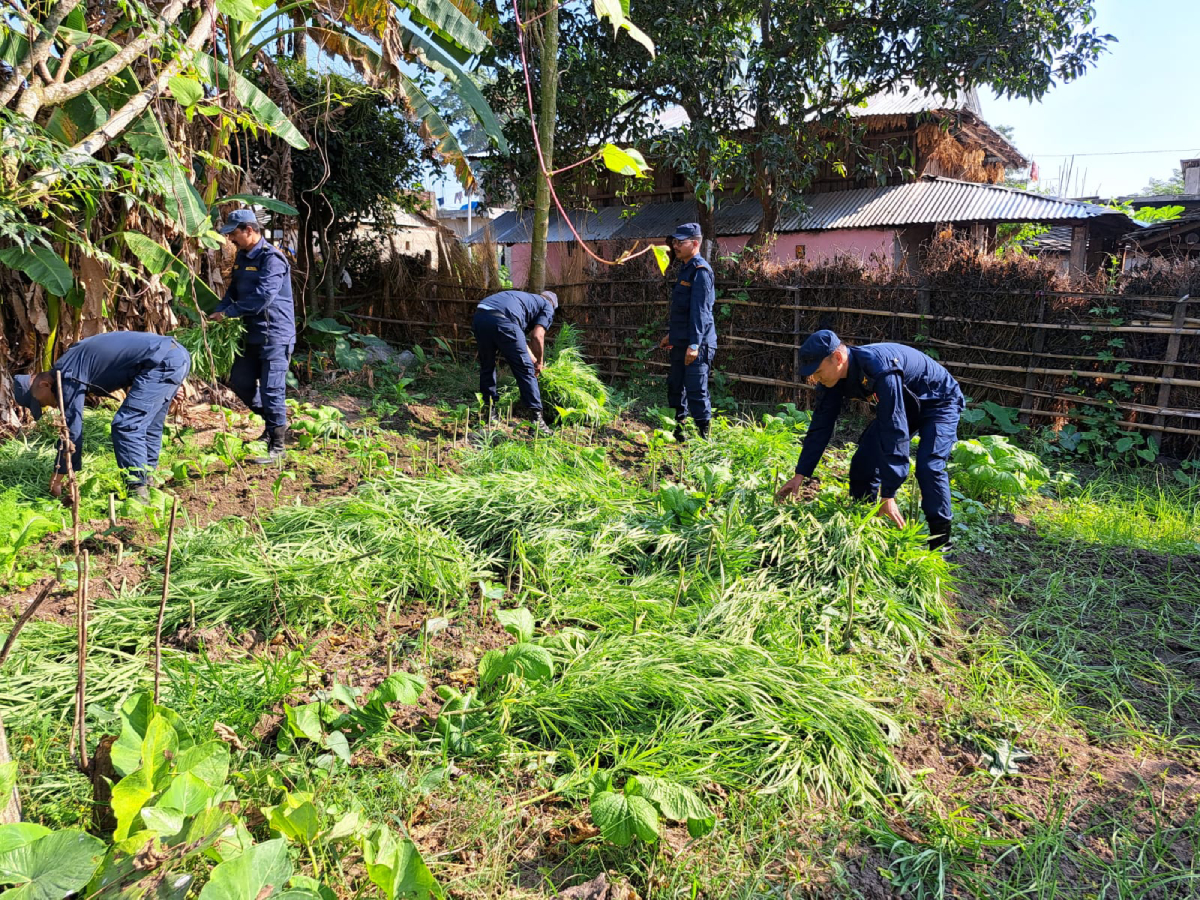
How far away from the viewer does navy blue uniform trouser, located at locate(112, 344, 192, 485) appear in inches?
179

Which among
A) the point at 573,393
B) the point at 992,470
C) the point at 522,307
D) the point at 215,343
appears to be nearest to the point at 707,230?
the point at 573,393

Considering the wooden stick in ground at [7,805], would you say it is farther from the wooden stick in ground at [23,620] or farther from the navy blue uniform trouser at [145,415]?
the navy blue uniform trouser at [145,415]

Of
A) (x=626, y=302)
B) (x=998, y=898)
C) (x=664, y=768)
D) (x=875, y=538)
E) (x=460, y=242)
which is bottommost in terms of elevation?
(x=998, y=898)

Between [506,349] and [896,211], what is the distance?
11.9 metres

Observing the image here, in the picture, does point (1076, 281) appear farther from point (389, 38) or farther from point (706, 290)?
point (389, 38)

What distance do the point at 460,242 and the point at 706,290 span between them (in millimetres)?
5365

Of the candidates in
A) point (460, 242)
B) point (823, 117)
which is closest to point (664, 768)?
point (460, 242)

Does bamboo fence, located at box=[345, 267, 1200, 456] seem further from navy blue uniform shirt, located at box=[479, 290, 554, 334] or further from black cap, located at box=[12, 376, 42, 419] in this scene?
black cap, located at box=[12, 376, 42, 419]

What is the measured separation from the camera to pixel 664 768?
7.68ft

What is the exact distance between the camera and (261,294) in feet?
18.6

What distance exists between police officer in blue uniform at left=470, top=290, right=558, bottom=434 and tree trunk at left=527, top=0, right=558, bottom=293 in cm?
148

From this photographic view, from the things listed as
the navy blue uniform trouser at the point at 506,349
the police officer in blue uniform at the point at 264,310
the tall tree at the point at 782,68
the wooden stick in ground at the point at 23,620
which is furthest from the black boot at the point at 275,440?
the tall tree at the point at 782,68

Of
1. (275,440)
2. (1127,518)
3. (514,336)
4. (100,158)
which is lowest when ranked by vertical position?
(1127,518)

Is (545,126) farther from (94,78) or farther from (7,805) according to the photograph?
(7,805)
